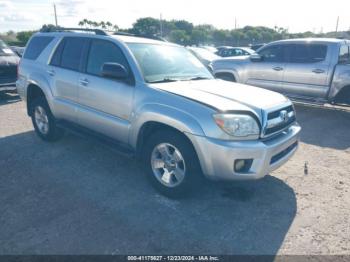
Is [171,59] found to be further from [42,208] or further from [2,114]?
[2,114]

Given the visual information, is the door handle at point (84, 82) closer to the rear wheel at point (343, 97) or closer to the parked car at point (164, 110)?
the parked car at point (164, 110)

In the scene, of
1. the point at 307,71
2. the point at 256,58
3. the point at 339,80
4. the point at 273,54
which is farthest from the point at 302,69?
the point at 256,58

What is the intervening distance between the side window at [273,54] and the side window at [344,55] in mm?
1387

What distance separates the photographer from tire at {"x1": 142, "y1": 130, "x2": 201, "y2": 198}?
325 cm

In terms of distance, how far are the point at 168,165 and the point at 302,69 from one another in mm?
5601

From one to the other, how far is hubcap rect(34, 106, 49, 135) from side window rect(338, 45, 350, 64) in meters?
6.66

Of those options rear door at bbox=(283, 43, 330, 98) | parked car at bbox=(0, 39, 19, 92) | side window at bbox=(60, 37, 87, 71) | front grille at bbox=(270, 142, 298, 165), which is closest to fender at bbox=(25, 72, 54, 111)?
side window at bbox=(60, 37, 87, 71)

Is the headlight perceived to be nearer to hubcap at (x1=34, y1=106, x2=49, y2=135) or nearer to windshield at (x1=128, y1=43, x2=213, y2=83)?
windshield at (x1=128, y1=43, x2=213, y2=83)

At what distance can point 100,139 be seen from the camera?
13.8 feet

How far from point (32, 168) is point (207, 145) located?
9.24 feet

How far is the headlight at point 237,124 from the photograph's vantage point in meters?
3.01

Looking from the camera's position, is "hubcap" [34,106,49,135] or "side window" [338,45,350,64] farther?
"side window" [338,45,350,64]

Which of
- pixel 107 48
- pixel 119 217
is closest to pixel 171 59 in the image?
pixel 107 48

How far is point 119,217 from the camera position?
3.21m
